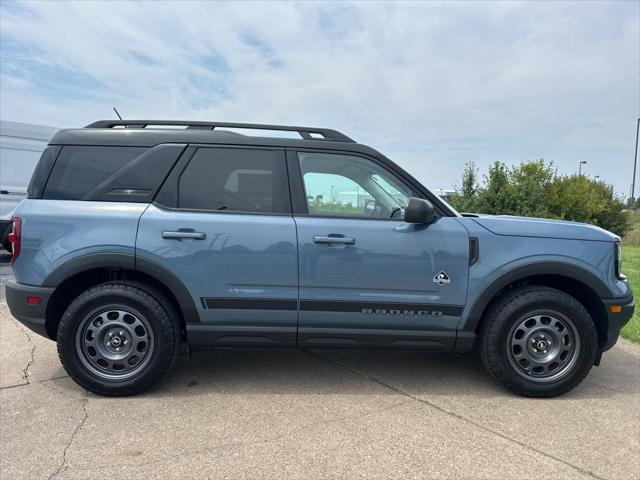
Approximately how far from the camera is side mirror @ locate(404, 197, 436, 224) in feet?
10.8

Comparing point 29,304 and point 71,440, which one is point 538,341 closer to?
Result: point 71,440

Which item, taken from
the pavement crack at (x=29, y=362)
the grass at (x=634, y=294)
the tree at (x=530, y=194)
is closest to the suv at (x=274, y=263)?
the pavement crack at (x=29, y=362)

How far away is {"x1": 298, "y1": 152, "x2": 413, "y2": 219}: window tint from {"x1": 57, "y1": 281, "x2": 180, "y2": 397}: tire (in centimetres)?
143

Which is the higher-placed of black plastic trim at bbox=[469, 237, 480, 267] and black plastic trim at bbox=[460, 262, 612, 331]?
black plastic trim at bbox=[469, 237, 480, 267]

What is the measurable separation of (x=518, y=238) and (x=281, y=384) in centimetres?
217

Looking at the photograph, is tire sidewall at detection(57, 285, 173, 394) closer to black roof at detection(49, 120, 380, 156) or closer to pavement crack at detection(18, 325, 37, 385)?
pavement crack at detection(18, 325, 37, 385)

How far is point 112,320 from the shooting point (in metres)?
3.42

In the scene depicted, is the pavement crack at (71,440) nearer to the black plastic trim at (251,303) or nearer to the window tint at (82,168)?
the black plastic trim at (251,303)

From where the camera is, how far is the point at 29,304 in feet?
11.2

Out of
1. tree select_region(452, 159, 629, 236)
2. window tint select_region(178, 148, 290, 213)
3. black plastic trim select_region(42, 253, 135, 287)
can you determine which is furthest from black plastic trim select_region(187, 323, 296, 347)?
tree select_region(452, 159, 629, 236)

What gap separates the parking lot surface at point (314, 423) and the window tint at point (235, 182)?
56.5 inches

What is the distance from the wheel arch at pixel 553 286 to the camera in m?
3.44

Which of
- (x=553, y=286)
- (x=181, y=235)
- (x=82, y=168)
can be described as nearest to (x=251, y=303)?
(x=181, y=235)

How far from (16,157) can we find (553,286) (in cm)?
1036
